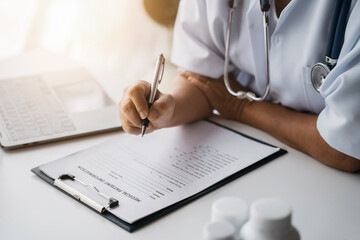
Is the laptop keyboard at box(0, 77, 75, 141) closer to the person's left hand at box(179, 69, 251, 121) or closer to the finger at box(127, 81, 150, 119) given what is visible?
the finger at box(127, 81, 150, 119)

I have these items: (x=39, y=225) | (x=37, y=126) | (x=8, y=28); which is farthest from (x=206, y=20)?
(x=8, y=28)

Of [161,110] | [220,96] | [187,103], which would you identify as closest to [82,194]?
[161,110]

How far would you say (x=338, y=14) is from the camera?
0.91 metres

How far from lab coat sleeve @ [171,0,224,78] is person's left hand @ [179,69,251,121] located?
19 millimetres

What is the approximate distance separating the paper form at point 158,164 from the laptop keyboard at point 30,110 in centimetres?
14

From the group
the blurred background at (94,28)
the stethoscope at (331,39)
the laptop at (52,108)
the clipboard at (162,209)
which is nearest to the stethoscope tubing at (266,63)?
the stethoscope at (331,39)

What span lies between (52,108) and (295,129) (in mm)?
566

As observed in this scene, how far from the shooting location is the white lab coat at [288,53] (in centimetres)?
87

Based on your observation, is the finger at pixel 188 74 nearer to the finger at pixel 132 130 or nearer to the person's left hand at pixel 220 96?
the person's left hand at pixel 220 96

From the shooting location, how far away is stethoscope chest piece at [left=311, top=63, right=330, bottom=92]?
93cm

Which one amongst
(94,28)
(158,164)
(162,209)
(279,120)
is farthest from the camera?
(94,28)

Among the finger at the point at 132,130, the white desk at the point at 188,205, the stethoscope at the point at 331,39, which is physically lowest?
the white desk at the point at 188,205

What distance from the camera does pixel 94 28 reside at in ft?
6.59

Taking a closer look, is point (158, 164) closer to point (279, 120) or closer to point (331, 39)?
point (279, 120)
